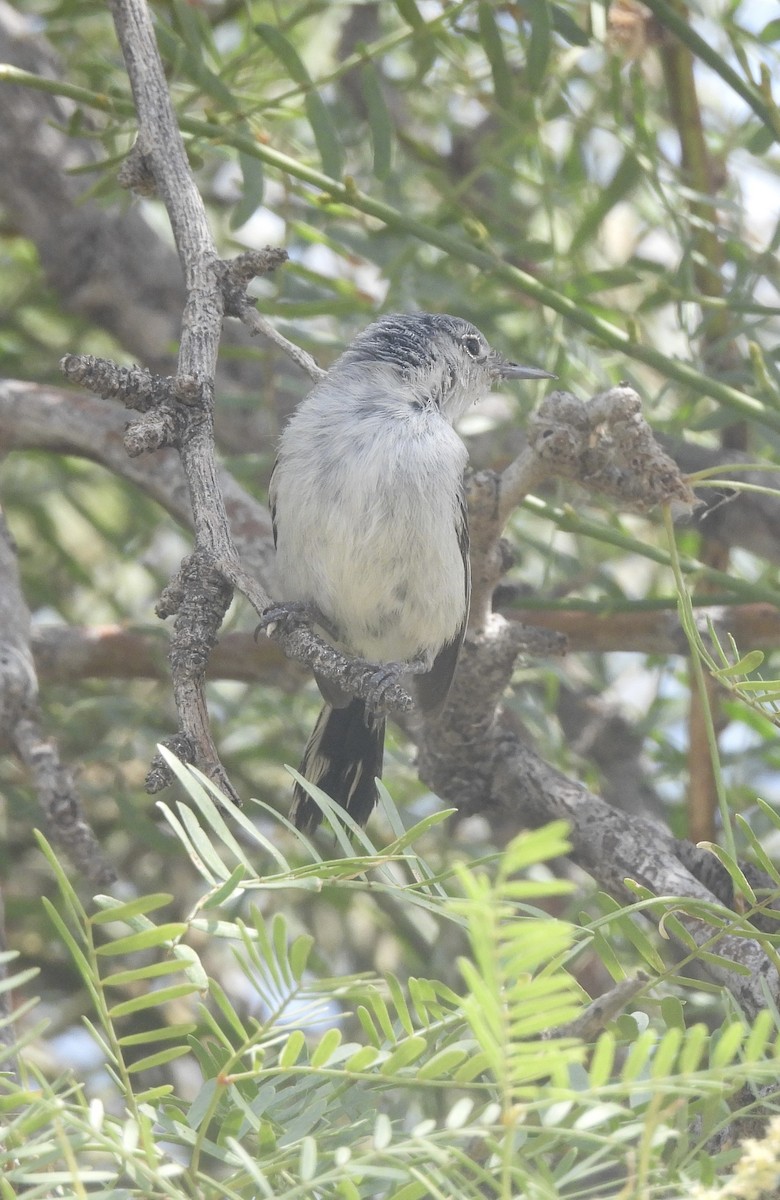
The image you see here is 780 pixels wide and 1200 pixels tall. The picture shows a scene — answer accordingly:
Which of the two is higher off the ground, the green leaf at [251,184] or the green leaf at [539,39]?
the green leaf at [539,39]

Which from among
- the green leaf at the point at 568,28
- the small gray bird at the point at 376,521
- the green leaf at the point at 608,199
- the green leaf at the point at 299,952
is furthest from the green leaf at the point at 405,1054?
the green leaf at the point at 608,199

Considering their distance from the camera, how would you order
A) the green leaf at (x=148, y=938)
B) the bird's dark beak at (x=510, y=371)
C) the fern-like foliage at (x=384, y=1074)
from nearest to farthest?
the fern-like foliage at (x=384, y=1074) → the green leaf at (x=148, y=938) → the bird's dark beak at (x=510, y=371)

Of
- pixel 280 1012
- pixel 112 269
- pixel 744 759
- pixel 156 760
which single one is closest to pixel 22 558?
pixel 112 269

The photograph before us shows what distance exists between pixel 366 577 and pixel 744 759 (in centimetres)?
135

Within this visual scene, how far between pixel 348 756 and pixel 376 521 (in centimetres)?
68

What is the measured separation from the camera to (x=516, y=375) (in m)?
3.32

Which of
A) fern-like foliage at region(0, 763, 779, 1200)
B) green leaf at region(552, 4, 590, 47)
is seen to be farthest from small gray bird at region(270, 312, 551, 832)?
fern-like foliage at region(0, 763, 779, 1200)

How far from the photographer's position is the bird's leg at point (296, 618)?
2.41 m

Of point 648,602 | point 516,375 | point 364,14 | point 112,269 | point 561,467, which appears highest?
point 364,14

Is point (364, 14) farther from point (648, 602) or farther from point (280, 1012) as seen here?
point (280, 1012)

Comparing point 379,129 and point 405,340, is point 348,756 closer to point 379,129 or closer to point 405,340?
point 405,340

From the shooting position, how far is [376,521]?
2805mm

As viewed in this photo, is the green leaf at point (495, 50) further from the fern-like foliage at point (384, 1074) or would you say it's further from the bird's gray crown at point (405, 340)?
the fern-like foliage at point (384, 1074)

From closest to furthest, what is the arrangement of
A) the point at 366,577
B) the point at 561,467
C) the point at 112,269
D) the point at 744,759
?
the point at 561,467
the point at 366,577
the point at 744,759
the point at 112,269
